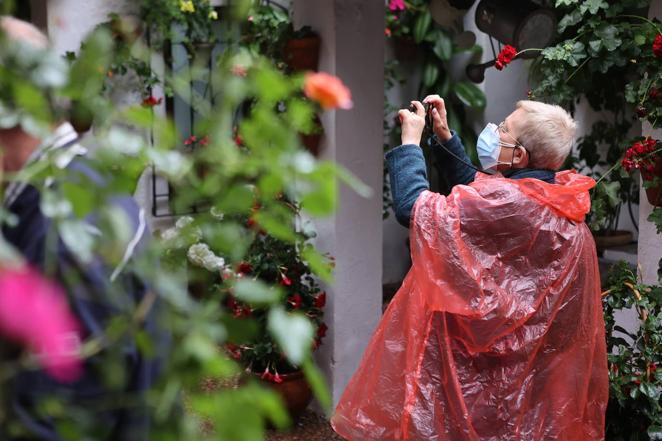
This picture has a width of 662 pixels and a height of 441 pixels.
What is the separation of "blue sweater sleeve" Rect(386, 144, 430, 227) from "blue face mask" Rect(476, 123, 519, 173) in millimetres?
268

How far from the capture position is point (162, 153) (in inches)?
34.9

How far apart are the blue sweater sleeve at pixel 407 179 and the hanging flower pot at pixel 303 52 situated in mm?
1378

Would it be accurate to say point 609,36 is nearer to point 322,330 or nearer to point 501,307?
point 501,307

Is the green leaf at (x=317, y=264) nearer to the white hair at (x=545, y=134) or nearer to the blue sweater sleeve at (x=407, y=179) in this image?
the blue sweater sleeve at (x=407, y=179)

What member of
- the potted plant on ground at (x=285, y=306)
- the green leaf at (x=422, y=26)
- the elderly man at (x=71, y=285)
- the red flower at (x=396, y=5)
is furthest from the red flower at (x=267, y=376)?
the green leaf at (x=422, y=26)

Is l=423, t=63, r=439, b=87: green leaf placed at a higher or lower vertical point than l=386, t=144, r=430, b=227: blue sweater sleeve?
higher

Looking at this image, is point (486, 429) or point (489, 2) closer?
point (486, 429)

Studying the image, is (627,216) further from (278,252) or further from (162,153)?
(162,153)

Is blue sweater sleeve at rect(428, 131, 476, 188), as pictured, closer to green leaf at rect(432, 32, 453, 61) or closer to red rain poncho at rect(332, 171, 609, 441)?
red rain poncho at rect(332, 171, 609, 441)

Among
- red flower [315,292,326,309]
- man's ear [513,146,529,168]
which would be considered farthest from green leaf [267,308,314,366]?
red flower [315,292,326,309]

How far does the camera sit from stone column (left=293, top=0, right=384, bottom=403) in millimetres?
3812

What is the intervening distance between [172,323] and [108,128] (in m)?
0.22

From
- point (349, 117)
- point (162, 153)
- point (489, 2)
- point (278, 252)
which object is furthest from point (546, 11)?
point (162, 153)

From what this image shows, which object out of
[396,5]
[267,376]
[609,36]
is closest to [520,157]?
[609,36]
